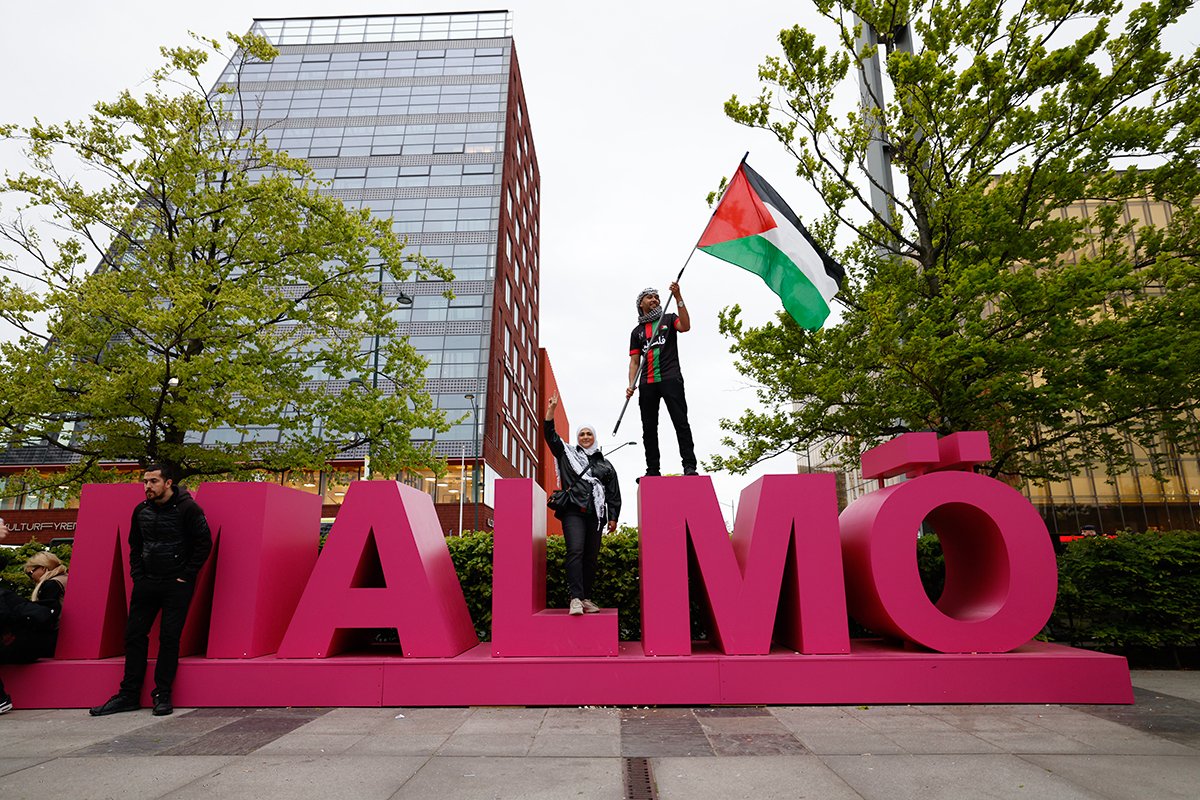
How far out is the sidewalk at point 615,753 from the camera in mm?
3406

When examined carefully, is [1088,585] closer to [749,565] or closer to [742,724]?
[749,565]

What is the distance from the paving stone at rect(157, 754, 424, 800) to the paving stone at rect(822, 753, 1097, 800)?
7.64ft

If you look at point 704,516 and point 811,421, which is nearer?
point 704,516

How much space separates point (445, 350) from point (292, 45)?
37179mm

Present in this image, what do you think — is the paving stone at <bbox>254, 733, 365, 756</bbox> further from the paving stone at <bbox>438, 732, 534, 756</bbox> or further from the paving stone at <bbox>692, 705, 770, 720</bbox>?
the paving stone at <bbox>692, 705, 770, 720</bbox>

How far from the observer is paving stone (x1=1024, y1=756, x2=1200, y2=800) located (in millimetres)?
3264

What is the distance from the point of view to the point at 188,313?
11.4 metres

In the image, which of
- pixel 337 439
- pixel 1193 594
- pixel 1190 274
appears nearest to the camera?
pixel 1193 594

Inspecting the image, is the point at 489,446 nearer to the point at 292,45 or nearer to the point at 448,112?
the point at 448,112

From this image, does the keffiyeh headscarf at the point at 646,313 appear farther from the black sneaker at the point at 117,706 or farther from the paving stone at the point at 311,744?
the black sneaker at the point at 117,706

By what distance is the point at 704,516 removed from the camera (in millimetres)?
6230

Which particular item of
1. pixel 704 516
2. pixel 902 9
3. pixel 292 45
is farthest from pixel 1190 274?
pixel 292 45

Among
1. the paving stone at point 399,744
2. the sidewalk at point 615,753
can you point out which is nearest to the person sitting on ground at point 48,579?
the sidewalk at point 615,753

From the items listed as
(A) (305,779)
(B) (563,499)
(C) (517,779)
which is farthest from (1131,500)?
(A) (305,779)
